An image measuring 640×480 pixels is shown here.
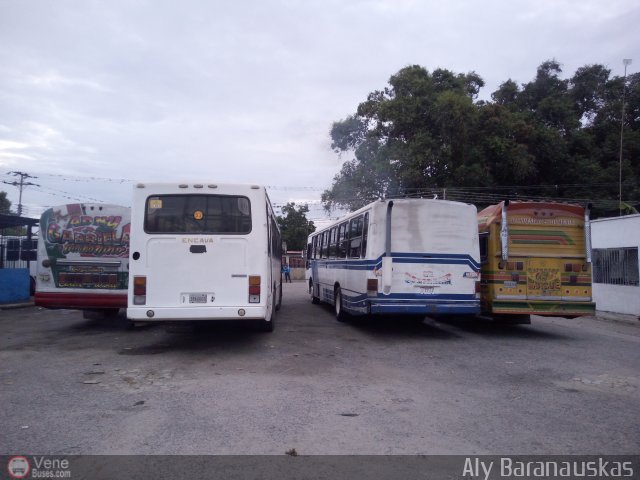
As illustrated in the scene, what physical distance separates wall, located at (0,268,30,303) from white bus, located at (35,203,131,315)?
7275mm

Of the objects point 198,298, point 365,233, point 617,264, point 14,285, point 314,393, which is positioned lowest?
point 314,393

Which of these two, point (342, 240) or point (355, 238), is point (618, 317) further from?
point (355, 238)

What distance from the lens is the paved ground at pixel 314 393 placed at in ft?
15.8

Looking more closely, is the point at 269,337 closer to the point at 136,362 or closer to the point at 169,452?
the point at 136,362

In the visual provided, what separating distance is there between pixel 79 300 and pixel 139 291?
3527 millimetres

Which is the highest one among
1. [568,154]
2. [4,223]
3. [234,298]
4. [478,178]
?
[568,154]

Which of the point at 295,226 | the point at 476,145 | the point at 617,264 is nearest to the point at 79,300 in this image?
the point at 617,264

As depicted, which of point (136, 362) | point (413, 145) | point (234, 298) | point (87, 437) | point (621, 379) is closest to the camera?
point (87, 437)

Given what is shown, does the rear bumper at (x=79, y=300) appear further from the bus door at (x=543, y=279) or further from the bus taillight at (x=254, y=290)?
the bus door at (x=543, y=279)

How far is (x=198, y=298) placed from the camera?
8.64 metres

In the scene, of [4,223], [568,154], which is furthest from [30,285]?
[568,154]

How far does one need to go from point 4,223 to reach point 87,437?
15281mm

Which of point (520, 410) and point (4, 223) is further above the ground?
point (4, 223)

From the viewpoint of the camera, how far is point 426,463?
4.34 meters
